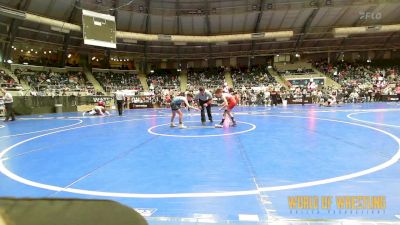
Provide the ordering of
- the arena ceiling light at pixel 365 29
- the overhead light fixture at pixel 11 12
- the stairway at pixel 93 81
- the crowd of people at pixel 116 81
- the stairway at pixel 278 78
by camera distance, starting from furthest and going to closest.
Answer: the stairway at pixel 278 78 → the crowd of people at pixel 116 81 → the stairway at pixel 93 81 → the arena ceiling light at pixel 365 29 → the overhead light fixture at pixel 11 12

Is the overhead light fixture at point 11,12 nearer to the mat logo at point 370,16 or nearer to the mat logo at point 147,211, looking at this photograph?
the mat logo at point 147,211

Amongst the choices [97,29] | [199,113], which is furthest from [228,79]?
[199,113]

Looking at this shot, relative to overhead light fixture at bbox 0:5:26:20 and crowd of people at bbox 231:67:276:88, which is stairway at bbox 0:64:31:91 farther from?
crowd of people at bbox 231:67:276:88

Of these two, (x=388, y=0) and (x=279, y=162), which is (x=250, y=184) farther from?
(x=388, y=0)

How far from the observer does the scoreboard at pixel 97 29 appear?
2620 cm

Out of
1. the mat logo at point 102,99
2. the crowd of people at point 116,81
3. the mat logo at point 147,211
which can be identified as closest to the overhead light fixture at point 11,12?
the mat logo at point 102,99

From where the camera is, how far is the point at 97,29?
2691cm

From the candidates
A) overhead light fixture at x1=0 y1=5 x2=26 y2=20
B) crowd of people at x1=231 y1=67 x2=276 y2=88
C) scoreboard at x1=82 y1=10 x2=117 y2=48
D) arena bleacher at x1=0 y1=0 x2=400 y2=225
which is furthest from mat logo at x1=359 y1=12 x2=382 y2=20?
overhead light fixture at x1=0 y1=5 x2=26 y2=20

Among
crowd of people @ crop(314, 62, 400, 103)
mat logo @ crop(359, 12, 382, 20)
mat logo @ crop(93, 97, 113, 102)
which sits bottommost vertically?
mat logo @ crop(93, 97, 113, 102)

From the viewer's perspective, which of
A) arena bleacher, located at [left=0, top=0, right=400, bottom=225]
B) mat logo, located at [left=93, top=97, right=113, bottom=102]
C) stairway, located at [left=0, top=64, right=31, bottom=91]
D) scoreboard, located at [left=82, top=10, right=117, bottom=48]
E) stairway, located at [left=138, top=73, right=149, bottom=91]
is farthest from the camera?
stairway, located at [left=138, top=73, right=149, bottom=91]

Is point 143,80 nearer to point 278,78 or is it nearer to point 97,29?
point 97,29

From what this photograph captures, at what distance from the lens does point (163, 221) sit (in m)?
2.81

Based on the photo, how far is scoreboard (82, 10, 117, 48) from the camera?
26.2 meters

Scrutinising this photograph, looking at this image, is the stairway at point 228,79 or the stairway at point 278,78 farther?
the stairway at point 228,79
